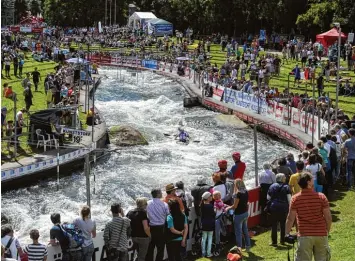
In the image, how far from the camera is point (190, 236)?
599 inches

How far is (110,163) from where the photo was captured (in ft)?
97.1

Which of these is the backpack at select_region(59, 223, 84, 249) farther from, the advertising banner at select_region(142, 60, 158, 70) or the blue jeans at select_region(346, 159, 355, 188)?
the advertising banner at select_region(142, 60, 158, 70)

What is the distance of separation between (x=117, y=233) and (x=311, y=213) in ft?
12.3

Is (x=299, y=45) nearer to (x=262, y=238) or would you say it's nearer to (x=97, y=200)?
(x=97, y=200)

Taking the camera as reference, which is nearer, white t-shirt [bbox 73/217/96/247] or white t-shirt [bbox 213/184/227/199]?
white t-shirt [bbox 73/217/96/247]

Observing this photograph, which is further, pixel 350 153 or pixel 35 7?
pixel 35 7

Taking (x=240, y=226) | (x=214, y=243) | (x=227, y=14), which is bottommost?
(x=214, y=243)

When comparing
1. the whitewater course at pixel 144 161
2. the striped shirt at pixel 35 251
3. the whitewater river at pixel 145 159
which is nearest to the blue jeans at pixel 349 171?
the whitewater course at pixel 144 161

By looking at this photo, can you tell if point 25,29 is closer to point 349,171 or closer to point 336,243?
point 349,171

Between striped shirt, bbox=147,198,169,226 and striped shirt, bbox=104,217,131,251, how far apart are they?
80 cm

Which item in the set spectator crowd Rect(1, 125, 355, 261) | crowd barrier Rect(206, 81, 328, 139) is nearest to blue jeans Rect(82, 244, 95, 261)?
spectator crowd Rect(1, 125, 355, 261)

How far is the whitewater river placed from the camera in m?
22.4

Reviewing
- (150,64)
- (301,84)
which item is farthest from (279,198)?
(150,64)

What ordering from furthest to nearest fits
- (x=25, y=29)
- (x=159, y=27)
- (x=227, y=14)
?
(x=25, y=29) → (x=159, y=27) → (x=227, y=14)
